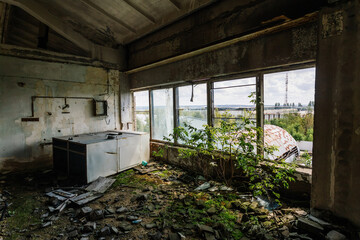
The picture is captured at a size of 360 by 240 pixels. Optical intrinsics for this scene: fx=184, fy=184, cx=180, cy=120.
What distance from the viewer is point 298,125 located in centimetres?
335

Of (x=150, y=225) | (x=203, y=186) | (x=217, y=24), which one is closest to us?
(x=150, y=225)

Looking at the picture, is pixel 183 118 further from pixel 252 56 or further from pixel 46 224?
pixel 46 224

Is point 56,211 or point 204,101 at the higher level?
point 204,101

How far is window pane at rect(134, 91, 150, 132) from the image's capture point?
6.29 m

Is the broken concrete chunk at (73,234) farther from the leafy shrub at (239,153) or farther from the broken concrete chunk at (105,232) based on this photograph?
the leafy shrub at (239,153)

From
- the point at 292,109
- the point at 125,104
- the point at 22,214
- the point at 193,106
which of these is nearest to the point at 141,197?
the point at 22,214

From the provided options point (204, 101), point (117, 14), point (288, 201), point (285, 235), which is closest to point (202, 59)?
point (204, 101)

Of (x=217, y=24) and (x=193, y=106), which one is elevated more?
(x=217, y=24)

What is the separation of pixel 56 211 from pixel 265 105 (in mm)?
4205

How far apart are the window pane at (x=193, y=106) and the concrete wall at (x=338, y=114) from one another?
257cm

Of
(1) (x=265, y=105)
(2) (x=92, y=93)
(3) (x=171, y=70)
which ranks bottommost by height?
(1) (x=265, y=105)

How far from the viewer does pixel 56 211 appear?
3051 mm

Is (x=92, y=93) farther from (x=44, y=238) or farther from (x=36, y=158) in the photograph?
(x=44, y=238)

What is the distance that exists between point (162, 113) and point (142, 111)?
1013 millimetres
